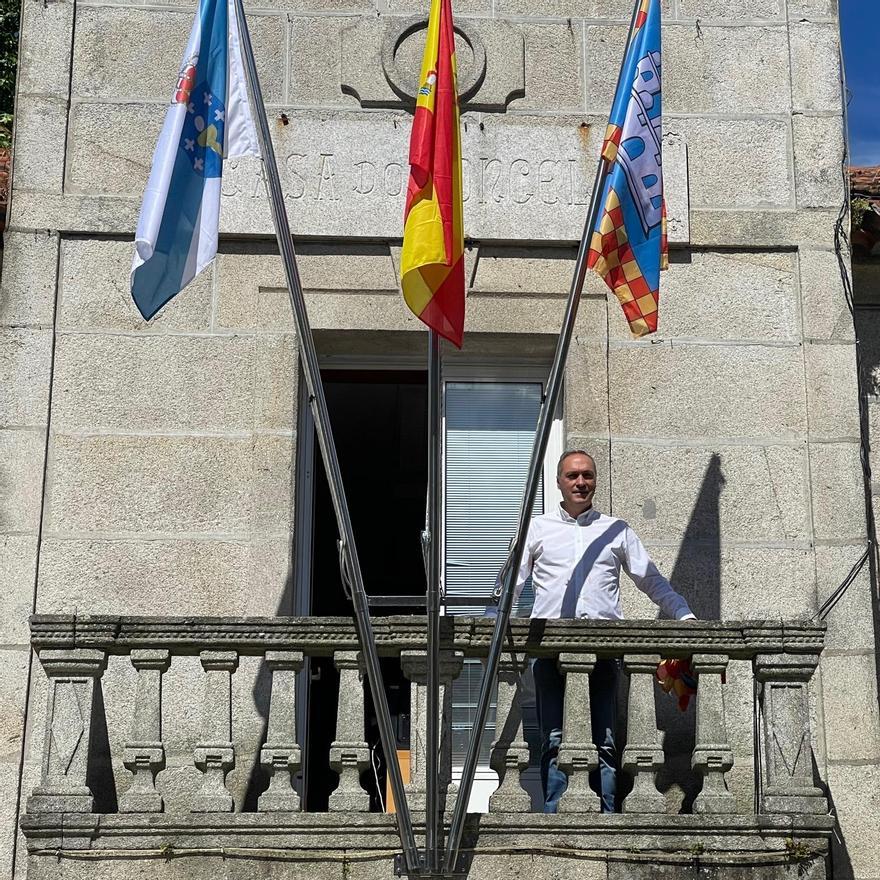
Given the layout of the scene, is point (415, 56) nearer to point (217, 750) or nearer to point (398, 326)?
point (398, 326)

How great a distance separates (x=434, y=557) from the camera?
24.6 feet

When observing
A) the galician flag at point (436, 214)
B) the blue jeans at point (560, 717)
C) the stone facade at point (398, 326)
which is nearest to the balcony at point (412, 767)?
the blue jeans at point (560, 717)

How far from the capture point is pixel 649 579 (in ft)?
27.3

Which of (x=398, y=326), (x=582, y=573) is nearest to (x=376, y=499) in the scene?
(x=398, y=326)

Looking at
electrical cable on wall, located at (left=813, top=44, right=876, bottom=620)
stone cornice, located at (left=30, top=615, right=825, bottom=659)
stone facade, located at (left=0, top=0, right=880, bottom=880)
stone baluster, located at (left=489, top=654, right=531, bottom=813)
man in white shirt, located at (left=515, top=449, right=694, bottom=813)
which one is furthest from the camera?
electrical cable on wall, located at (left=813, top=44, right=876, bottom=620)

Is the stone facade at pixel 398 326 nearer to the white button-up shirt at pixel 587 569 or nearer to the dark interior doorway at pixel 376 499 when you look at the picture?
the white button-up shirt at pixel 587 569

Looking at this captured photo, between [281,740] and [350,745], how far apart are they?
307 millimetres

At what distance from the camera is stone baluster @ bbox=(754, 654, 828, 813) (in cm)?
772

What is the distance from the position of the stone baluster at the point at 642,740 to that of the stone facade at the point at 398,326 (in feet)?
2.47

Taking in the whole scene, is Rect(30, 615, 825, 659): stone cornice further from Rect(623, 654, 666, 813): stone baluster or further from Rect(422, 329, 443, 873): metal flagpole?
Rect(422, 329, 443, 873): metal flagpole

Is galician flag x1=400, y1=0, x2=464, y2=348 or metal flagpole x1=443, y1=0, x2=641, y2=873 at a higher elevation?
galician flag x1=400, y1=0, x2=464, y2=348

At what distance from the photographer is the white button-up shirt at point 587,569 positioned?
823 centimetres

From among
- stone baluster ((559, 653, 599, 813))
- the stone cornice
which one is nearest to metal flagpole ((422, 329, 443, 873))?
the stone cornice

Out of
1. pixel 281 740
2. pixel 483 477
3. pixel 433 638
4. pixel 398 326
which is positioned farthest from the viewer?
pixel 483 477
